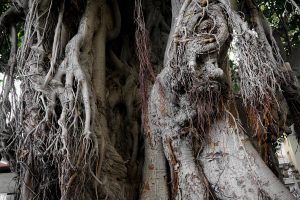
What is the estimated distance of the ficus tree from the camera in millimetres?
2000

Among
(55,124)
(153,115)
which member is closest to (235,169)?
(153,115)

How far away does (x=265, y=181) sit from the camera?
191 centimetres

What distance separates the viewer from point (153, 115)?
2.45 m

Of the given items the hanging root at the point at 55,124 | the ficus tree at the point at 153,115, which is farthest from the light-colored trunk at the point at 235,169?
the hanging root at the point at 55,124

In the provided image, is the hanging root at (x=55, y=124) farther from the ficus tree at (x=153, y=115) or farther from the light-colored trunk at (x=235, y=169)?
the light-colored trunk at (x=235, y=169)

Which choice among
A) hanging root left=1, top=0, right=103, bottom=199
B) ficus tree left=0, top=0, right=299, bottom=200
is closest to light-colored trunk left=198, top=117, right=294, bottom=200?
ficus tree left=0, top=0, right=299, bottom=200

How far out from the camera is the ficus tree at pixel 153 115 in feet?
6.56

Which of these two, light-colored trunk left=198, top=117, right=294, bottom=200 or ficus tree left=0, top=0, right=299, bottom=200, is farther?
ficus tree left=0, top=0, right=299, bottom=200

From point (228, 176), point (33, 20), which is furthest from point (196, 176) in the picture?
point (33, 20)

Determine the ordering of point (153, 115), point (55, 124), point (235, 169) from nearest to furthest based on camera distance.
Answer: point (235, 169)
point (55, 124)
point (153, 115)

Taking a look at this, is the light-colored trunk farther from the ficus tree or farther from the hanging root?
the hanging root

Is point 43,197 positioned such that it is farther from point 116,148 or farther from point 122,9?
point 122,9

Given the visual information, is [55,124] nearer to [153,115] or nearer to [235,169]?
[153,115]

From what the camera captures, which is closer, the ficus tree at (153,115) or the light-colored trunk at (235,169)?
the light-colored trunk at (235,169)
